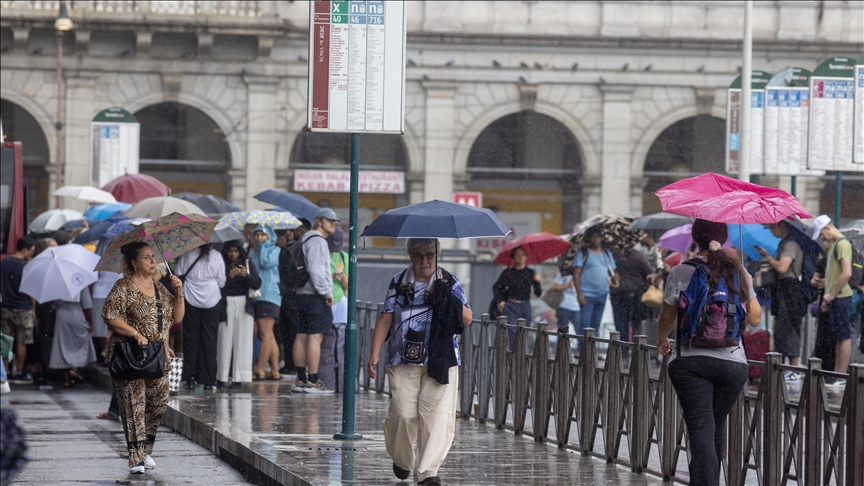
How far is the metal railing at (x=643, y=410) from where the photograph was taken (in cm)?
725

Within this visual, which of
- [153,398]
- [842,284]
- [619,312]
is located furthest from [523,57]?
[153,398]

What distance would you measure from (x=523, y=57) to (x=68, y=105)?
1004 centimetres

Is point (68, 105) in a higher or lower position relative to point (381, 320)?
higher

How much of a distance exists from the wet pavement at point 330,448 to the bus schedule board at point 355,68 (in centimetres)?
240

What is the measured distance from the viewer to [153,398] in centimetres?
929

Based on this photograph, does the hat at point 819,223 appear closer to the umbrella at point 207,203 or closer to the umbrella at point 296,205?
the umbrella at point 296,205

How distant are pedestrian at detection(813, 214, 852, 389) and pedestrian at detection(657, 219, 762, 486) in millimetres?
7095

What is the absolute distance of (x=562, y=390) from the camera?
1044cm

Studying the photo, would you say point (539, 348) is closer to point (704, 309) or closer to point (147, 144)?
point (704, 309)

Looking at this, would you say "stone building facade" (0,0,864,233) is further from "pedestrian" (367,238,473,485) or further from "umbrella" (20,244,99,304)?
"pedestrian" (367,238,473,485)

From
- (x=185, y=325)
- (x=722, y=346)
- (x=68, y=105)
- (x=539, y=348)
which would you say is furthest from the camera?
(x=68, y=105)

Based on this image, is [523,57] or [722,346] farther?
[523,57]

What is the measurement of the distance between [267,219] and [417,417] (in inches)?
273

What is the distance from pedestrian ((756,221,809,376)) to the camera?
14.6 meters
